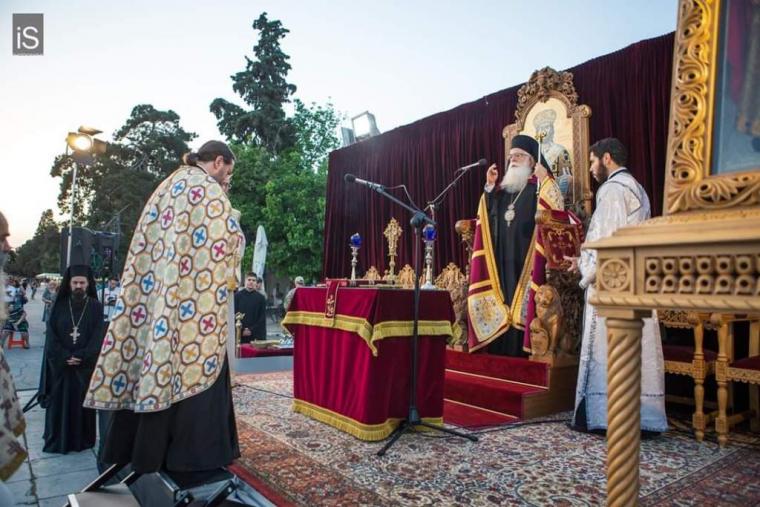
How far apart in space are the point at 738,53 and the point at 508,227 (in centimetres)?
429

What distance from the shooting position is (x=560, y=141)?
5.63 meters

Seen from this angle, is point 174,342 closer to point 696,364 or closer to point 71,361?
point 71,361

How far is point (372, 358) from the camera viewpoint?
3.60 meters

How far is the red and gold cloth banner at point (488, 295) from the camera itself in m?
5.18

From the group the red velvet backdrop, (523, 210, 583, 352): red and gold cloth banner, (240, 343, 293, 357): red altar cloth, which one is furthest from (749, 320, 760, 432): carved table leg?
(240, 343, 293, 357): red altar cloth

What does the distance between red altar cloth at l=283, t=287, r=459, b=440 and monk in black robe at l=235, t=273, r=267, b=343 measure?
3650 millimetres

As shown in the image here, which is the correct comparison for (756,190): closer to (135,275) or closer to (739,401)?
(135,275)

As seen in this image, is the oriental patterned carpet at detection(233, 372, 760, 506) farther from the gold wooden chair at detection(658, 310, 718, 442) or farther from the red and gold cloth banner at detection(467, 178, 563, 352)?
the red and gold cloth banner at detection(467, 178, 563, 352)

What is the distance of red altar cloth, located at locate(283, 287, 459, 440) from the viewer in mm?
3590

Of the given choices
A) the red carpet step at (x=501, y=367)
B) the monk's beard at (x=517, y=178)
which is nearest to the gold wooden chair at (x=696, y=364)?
the red carpet step at (x=501, y=367)

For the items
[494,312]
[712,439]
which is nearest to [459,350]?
[494,312]

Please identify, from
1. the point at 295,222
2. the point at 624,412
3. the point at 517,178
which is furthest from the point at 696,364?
the point at 295,222

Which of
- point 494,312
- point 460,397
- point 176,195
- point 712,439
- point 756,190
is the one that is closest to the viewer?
point 756,190

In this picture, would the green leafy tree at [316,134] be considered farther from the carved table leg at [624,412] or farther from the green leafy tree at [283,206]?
the carved table leg at [624,412]
